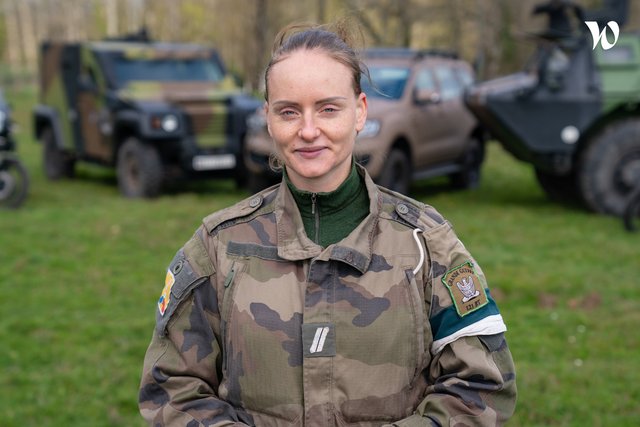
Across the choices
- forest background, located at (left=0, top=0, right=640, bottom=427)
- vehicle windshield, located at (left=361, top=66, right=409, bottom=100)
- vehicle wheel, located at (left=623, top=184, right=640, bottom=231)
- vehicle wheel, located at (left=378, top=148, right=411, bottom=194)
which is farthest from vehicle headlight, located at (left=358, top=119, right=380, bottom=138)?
vehicle wheel, located at (left=623, top=184, right=640, bottom=231)

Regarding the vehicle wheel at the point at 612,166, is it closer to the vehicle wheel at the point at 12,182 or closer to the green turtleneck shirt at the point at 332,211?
the vehicle wheel at the point at 12,182

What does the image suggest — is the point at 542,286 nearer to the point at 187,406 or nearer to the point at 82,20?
the point at 187,406

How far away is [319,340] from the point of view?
1.90 m

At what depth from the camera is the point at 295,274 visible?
6.42 ft

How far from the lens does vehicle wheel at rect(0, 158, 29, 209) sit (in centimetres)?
960

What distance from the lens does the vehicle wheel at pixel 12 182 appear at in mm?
9602

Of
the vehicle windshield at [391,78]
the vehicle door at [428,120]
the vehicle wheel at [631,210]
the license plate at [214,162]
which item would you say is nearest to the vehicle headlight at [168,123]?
the license plate at [214,162]

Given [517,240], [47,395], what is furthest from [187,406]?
[517,240]

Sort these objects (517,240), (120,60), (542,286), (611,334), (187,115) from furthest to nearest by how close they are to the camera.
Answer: (120,60), (187,115), (517,240), (542,286), (611,334)

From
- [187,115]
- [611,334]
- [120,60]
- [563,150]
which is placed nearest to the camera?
[611,334]

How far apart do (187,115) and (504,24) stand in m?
21.5

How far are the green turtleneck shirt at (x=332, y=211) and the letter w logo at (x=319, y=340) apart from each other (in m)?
0.19

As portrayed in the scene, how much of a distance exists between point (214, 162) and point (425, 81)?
101 inches

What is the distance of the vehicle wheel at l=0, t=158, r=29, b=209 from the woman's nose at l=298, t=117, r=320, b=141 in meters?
8.25
